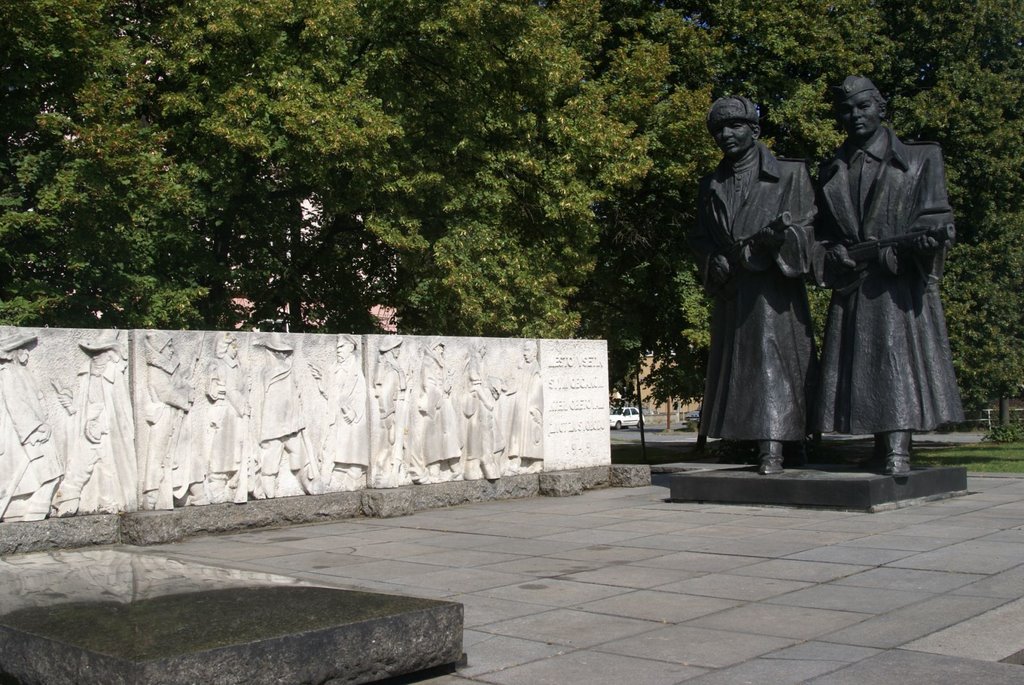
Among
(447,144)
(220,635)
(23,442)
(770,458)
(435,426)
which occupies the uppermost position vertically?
(447,144)

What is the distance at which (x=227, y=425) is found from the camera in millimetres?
11508

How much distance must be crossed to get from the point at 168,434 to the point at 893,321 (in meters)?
7.28

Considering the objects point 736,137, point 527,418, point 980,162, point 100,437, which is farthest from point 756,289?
point 980,162

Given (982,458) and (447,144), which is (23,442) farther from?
(982,458)

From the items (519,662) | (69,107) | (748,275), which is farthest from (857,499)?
(69,107)

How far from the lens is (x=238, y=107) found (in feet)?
64.2

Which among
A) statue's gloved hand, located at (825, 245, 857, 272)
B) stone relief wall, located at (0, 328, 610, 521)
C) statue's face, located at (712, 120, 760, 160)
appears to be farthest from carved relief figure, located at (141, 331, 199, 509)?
statue's gloved hand, located at (825, 245, 857, 272)

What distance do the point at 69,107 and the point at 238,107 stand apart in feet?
9.36

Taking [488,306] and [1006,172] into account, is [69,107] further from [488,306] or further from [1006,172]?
[1006,172]

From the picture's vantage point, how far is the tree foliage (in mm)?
19109

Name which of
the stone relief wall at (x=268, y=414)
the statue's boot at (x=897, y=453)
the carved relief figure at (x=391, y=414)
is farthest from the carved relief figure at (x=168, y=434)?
the statue's boot at (x=897, y=453)

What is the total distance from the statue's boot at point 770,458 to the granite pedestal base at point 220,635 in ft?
24.1

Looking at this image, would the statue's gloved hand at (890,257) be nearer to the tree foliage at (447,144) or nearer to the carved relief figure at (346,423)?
the carved relief figure at (346,423)

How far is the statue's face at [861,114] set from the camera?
39.9ft
